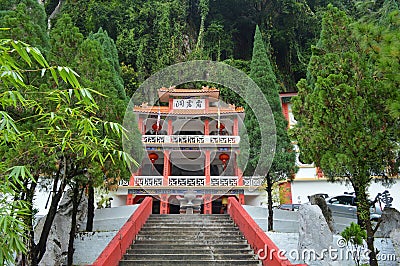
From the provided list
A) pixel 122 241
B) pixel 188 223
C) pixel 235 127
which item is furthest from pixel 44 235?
pixel 235 127

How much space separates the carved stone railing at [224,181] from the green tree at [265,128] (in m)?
4.34

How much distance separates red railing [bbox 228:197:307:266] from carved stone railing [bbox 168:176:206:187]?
5.64 m

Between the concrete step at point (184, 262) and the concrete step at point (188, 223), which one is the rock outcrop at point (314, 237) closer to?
the concrete step at point (184, 262)

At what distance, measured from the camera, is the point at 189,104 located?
15961mm

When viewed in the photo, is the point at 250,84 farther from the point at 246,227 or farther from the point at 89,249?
the point at 89,249

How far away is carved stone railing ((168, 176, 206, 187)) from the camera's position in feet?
48.0

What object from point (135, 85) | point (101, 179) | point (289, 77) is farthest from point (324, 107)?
point (289, 77)

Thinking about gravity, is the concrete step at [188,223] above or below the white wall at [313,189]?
below

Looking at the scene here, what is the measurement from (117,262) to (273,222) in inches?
200

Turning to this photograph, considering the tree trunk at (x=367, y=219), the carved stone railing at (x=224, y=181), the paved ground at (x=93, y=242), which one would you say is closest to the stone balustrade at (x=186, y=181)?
the carved stone railing at (x=224, y=181)

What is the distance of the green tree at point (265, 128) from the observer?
9877 millimetres

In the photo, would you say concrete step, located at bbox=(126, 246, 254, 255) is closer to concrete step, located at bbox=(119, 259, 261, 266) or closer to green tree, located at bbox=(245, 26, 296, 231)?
concrete step, located at bbox=(119, 259, 261, 266)

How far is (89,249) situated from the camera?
8188 millimetres

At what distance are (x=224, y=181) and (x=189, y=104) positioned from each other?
397 centimetres
